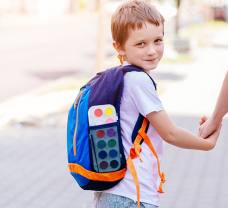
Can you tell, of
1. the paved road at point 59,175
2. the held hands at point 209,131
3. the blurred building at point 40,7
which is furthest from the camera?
the blurred building at point 40,7

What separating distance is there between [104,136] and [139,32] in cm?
45

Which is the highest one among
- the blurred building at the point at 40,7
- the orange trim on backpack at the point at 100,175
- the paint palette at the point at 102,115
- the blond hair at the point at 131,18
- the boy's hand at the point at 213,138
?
the blond hair at the point at 131,18

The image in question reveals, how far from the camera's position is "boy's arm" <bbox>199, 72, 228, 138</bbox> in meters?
3.54

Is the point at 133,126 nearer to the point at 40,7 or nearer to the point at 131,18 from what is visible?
the point at 131,18

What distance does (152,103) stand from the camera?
9.71 feet

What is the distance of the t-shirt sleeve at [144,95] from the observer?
294cm

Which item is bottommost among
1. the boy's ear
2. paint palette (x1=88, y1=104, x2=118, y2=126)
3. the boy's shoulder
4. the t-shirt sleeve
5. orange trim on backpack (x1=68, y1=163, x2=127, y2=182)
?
orange trim on backpack (x1=68, y1=163, x2=127, y2=182)

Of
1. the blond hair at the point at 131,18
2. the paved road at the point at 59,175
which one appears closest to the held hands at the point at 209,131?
the blond hair at the point at 131,18

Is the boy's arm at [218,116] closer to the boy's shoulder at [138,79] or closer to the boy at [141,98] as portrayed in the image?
the boy at [141,98]

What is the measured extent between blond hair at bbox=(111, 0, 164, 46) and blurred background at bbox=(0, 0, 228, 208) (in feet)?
5.06

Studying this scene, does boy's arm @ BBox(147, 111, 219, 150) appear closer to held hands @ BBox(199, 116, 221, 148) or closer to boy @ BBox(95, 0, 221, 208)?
boy @ BBox(95, 0, 221, 208)

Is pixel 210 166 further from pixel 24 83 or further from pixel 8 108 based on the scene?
pixel 24 83

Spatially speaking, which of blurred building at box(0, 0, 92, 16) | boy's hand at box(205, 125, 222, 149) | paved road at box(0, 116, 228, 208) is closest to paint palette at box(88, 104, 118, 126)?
boy's hand at box(205, 125, 222, 149)

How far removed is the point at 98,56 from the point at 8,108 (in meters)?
2.42
